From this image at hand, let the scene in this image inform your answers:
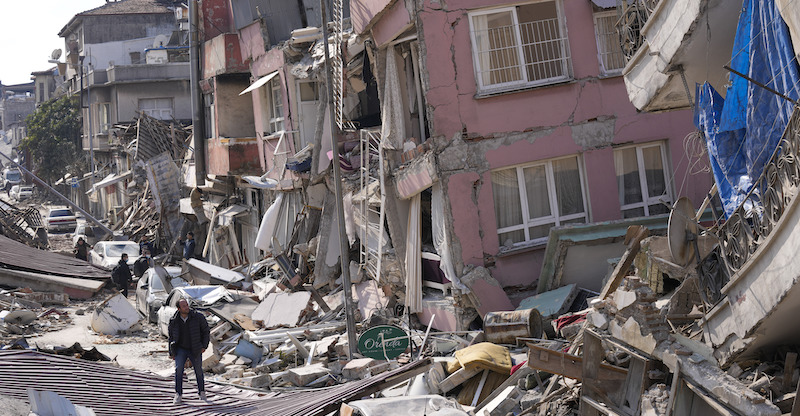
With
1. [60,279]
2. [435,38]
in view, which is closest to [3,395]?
[435,38]

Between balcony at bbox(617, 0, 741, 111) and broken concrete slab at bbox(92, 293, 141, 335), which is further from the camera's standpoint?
broken concrete slab at bbox(92, 293, 141, 335)

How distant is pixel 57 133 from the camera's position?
57.9 metres

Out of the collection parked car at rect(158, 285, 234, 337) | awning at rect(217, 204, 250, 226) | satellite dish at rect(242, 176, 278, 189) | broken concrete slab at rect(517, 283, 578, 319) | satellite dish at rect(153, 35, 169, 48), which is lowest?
broken concrete slab at rect(517, 283, 578, 319)

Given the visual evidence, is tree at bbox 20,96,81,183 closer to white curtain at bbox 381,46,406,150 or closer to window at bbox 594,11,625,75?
white curtain at bbox 381,46,406,150

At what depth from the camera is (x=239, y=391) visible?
12672 millimetres

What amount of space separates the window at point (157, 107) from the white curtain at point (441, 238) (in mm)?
35007

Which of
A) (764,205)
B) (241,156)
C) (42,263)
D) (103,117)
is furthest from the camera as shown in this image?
(103,117)

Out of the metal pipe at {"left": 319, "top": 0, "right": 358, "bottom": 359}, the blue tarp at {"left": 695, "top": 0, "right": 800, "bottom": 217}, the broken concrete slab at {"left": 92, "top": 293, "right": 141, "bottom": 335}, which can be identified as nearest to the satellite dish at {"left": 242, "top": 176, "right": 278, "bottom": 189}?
the broken concrete slab at {"left": 92, "top": 293, "right": 141, "bottom": 335}

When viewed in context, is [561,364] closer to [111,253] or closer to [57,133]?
[111,253]

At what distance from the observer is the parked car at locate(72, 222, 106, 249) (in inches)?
1633

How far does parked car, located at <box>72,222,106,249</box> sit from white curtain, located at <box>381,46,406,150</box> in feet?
96.1

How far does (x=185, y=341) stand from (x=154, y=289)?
1129cm

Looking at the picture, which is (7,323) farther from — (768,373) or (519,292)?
(768,373)

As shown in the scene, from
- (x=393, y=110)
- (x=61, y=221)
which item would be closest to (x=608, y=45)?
(x=393, y=110)
